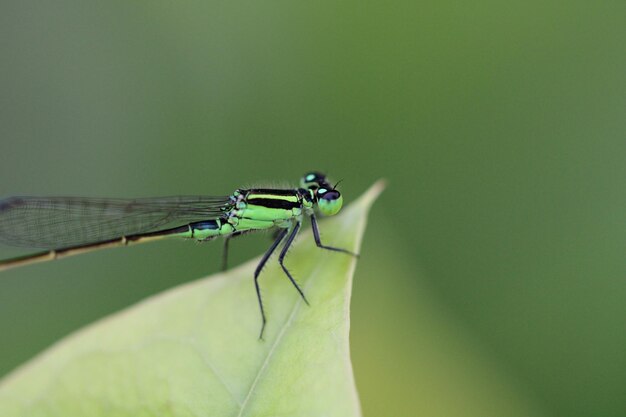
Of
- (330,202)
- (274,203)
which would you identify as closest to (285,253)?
(330,202)

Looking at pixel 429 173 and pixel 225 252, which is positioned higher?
pixel 225 252

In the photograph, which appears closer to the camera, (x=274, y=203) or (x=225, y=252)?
(x=274, y=203)

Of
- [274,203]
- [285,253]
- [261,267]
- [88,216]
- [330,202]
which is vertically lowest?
[261,267]

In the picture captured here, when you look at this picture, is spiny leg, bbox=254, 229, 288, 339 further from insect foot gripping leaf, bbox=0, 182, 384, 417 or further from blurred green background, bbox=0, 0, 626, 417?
blurred green background, bbox=0, 0, 626, 417

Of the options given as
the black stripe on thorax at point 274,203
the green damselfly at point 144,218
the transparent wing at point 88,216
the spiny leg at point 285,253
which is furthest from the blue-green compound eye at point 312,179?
the transparent wing at point 88,216

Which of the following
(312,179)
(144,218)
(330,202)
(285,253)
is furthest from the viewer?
(144,218)

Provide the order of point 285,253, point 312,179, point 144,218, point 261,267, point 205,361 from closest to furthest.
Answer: point 205,361 → point 261,267 → point 285,253 → point 312,179 → point 144,218

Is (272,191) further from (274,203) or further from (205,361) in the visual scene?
(205,361)
